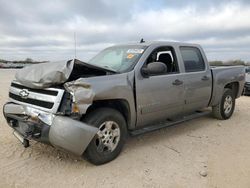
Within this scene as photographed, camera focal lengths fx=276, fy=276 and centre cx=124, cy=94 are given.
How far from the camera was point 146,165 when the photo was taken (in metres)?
4.18

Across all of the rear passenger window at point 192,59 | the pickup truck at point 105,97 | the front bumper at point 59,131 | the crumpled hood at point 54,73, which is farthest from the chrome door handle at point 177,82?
the front bumper at point 59,131

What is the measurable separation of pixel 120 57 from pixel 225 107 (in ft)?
11.4

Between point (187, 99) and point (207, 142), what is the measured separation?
0.94 metres

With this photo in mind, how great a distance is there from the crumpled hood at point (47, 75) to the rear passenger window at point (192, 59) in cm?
274

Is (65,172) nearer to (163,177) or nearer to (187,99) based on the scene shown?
(163,177)

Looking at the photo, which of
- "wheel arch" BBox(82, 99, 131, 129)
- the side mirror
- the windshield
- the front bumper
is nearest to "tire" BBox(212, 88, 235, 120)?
the side mirror

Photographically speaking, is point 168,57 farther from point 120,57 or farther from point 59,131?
point 59,131

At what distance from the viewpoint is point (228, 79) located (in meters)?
6.97

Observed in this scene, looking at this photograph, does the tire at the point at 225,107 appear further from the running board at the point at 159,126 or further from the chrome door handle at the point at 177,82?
the chrome door handle at the point at 177,82

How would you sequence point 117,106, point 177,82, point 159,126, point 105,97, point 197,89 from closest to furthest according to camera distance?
point 105,97 → point 117,106 → point 159,126 → point 177,82 → point 197,89

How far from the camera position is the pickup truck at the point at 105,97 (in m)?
3.78

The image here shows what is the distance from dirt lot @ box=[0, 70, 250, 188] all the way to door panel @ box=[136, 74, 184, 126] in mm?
534

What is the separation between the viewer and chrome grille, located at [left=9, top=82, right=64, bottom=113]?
12.5ft

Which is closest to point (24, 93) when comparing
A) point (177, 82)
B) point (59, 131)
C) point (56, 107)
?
point (56, 107)
